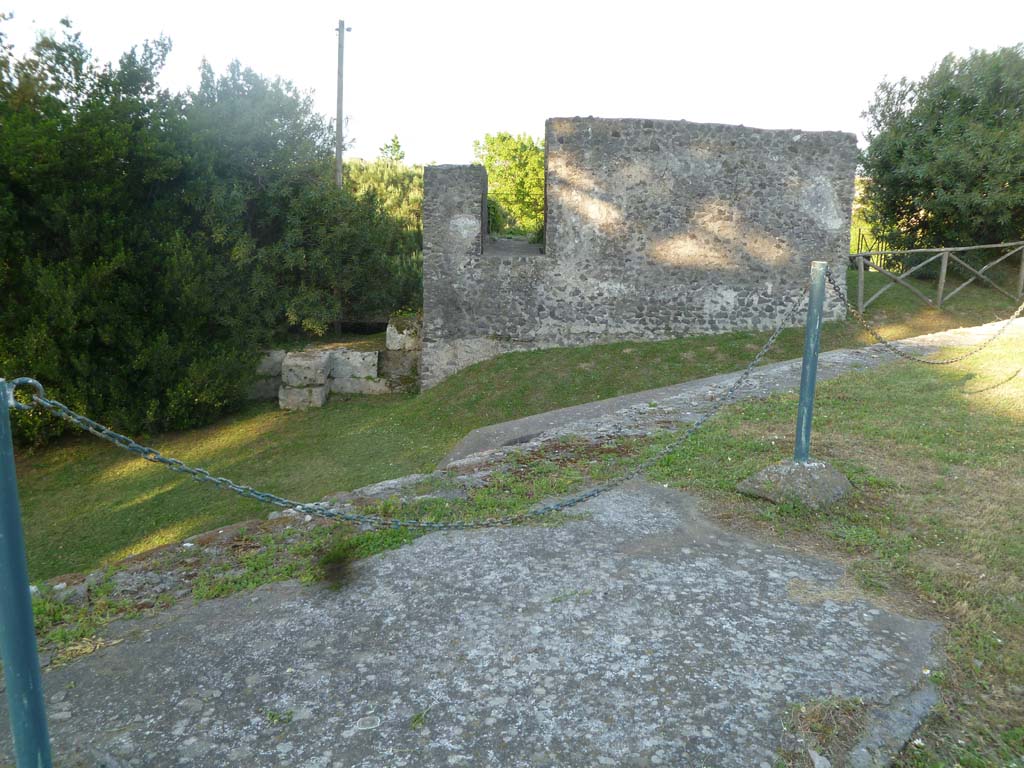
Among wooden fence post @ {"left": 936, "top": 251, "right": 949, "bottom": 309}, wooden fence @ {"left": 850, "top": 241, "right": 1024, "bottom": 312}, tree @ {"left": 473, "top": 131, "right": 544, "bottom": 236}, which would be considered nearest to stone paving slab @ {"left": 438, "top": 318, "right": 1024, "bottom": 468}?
wooden fence @ {"left": 850, "top": 241, "right": 1024, "bottom": 312}

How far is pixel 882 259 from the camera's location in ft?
56.7

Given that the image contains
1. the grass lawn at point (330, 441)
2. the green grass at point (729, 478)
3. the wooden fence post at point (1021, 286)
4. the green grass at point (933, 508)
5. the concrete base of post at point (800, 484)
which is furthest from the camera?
the wooden fence post at point (1021, 286)

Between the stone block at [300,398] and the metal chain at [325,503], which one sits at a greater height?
the metal chain at [325,503]

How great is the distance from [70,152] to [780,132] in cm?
1109

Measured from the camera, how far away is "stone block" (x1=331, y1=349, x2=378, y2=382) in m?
13.2

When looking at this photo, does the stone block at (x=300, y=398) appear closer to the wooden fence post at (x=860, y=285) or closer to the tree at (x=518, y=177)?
the wooden fence post at (x=860, y=285)

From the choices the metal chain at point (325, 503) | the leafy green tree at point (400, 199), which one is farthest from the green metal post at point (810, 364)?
the leafy green tree at point (400, 199)

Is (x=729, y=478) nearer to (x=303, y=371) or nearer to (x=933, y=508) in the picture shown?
(x=933, y=508)

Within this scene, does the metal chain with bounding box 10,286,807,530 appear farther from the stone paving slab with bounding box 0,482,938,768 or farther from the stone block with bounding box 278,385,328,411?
the stone block with bounding box 278,385,328,411

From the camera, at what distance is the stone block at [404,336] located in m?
13.3

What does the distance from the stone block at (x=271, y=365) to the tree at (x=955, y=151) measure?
13333 millimetres

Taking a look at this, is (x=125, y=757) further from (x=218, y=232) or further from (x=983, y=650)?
(x=218, y=232)

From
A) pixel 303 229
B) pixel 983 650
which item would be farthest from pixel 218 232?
pixel 983 650

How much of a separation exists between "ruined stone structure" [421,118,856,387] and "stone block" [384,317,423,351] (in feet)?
1.38
